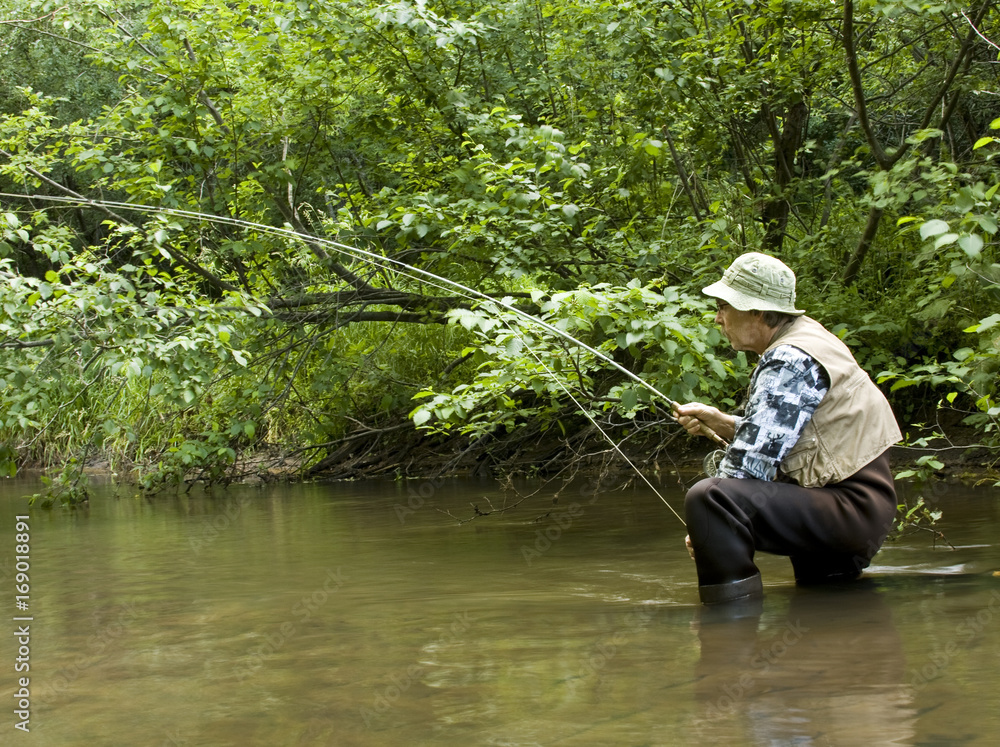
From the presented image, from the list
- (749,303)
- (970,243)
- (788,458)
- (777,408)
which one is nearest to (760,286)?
(749,303)

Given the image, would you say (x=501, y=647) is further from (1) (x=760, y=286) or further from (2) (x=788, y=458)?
(1) (x=760, y=286)

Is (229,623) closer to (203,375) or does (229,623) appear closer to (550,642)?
(550,642)

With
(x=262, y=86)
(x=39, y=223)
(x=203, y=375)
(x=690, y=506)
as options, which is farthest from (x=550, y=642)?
(x=262, y=86)

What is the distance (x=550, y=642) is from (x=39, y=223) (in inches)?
206

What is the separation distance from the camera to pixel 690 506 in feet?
11.6

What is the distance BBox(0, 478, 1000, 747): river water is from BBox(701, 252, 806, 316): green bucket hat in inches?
40.5

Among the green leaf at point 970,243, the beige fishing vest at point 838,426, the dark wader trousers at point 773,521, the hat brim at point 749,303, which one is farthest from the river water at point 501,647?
the green leaf at point 970,243

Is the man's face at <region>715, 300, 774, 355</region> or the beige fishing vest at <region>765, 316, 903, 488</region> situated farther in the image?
the man's face at <region>715, 300, 774, 355</region>

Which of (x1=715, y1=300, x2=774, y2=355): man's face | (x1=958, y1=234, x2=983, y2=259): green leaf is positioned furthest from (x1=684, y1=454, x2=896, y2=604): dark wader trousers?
(x1=958, y1=234, x2=983, y2=259): green leaf

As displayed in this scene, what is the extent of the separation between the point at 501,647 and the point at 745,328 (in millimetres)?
1422

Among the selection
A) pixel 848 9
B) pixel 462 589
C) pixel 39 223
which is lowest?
pixel 462 589

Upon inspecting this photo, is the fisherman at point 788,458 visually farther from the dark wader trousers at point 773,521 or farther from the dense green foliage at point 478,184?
the dense green foliage at point 478,184

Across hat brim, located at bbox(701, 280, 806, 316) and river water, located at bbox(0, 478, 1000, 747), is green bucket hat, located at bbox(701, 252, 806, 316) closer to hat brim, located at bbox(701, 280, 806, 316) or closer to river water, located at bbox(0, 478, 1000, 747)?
hat brim, located at bbox(701, 280, 806, 316)

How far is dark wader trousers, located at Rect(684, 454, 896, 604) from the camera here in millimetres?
3498
